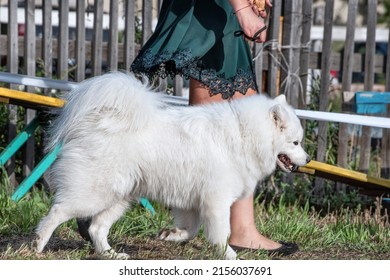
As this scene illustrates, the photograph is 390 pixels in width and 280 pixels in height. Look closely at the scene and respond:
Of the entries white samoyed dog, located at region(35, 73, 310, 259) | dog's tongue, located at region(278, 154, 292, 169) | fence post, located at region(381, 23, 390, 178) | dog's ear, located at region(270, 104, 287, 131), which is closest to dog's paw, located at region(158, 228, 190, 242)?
white samoyed dog, located at region(35, 73, 310, 259)

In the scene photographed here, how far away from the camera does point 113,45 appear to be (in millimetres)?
6820

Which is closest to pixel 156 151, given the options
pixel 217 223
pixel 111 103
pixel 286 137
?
pixel 111 103

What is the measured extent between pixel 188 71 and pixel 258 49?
79.0 inches

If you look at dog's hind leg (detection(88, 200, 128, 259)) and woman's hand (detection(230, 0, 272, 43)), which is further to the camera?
dog's hind leg (detection(88, 200, 128, 259))

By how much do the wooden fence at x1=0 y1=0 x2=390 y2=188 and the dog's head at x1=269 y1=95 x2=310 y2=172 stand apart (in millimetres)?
2059

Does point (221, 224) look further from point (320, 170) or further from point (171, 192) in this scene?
point (320, 170)

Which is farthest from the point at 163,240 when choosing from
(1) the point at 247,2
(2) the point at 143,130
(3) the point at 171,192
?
(1) the point at 247,2

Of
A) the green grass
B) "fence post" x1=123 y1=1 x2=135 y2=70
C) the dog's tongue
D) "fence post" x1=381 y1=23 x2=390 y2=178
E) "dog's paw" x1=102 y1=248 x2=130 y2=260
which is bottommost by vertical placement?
the green grass

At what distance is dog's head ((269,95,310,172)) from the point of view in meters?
A: 4.66

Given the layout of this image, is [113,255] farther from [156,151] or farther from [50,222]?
[156,151]

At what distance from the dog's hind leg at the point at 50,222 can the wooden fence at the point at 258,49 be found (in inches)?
88.8

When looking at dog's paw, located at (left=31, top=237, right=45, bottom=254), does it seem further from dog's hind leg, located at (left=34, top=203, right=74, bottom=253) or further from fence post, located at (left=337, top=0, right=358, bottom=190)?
fence post, located at (left=337, top=0, right=358, bottom=190)

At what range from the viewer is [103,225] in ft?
15.9
